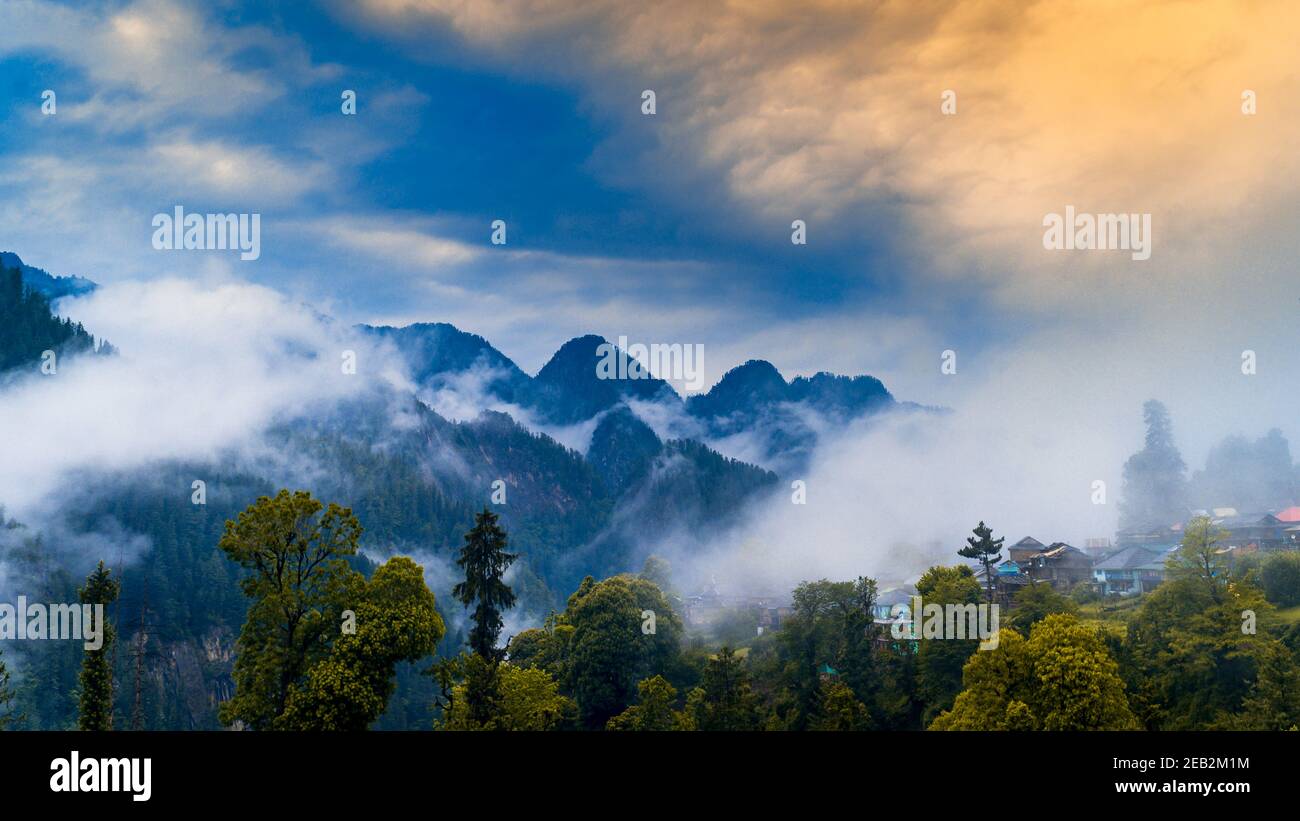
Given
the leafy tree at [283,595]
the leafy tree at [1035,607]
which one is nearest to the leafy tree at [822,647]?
the leafy tree at [1035,607]

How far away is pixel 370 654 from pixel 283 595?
5.64 meters

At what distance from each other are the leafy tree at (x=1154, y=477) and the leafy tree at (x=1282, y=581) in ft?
390

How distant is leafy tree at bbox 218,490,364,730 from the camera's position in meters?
48.0

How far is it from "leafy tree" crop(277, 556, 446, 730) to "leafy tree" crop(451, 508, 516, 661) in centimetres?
1337

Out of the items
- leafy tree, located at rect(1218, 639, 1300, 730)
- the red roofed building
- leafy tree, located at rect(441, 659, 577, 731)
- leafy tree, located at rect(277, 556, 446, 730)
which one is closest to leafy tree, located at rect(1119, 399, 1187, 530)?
the red roofed building

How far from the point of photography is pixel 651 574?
120625 mm

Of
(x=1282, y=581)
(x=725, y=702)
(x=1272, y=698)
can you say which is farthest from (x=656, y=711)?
(x=1282, y=581)

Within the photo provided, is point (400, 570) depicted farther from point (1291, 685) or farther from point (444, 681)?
point (1291, 685)

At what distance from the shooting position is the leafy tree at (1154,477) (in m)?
185

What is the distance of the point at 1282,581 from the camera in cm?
7112
